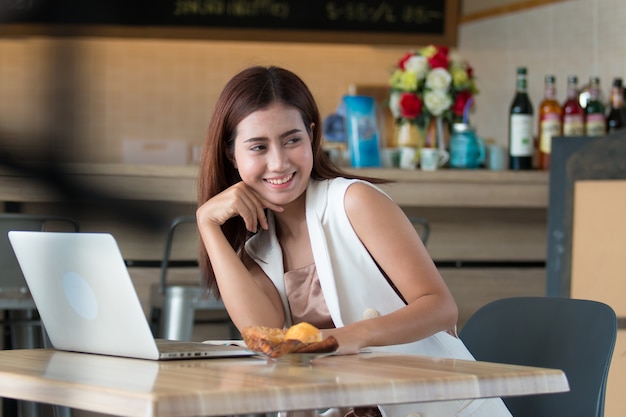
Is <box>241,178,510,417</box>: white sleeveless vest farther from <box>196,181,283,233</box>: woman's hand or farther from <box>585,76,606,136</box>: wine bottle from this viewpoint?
<box>585,76,606,136</box>: wine bottle

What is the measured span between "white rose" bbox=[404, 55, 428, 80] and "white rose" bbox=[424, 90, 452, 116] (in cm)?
7

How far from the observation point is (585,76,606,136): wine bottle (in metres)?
3.22

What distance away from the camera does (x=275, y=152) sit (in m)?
1.48

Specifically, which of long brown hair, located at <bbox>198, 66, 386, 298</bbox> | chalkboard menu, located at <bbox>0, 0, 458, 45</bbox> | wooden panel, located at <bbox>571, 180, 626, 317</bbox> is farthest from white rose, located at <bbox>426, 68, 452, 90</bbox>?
long brown hair, located at <bbox>198, 66, 386, 298</bbox>

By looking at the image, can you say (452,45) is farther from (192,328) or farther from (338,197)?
(338,197)

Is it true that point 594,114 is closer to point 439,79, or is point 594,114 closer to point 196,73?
point 439,79

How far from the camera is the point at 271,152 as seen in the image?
4.90 ft

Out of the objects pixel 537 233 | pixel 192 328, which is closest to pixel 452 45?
pixel 537 233

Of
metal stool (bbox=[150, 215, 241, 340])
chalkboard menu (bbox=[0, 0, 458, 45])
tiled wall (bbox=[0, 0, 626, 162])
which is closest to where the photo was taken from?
metal stool (bbox=[150, 215, 241, 340])

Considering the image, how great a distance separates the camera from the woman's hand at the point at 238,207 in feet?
4.90

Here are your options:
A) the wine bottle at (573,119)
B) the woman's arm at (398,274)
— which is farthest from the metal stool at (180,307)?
the woman's arm at (398,274)

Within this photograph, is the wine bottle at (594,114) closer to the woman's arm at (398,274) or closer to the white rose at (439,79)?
the white rose at (439,79)

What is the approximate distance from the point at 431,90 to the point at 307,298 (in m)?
1.88

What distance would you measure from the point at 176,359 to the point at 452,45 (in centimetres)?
381
